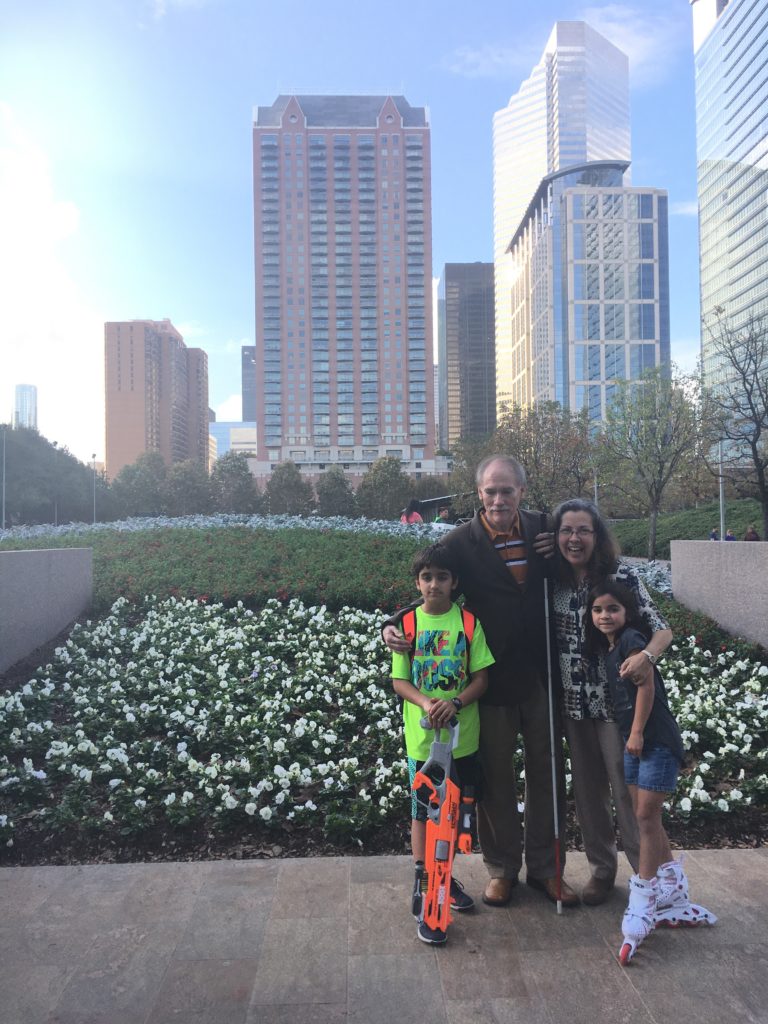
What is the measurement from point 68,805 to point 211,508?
5087 centimetres

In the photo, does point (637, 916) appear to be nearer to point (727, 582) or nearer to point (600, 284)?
point (727, 582)

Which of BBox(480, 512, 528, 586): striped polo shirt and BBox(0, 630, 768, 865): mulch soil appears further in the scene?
BBox(0, 630, 768, 865): mulch soil

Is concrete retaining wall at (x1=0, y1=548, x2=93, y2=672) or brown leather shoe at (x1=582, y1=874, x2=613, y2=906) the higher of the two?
concrete retaining wall at (x1=0, y1=548, x2=93, y2=672)

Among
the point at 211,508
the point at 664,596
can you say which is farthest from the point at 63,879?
the point at 211,508

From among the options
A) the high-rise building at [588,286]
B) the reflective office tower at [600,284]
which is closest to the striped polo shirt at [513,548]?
the high-rise building at [588,286]

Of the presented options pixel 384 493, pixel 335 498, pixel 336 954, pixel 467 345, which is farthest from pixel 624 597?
pixel 467 345

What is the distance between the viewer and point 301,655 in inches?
266

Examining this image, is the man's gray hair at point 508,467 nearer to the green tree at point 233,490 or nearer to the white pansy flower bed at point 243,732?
the white pansy flower bed at point 243,732

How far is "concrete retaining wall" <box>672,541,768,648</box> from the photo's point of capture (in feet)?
23.4

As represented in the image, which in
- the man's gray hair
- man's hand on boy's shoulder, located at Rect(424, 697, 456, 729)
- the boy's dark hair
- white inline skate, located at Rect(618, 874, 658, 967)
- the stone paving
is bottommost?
the stone paving

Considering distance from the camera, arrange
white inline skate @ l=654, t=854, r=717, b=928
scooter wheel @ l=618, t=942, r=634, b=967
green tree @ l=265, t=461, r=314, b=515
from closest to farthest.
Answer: scooter wheel @ l=618, t=942, r=634, b=967
white inline skate @ l=654, t=854, r=717, b=928
green tree @ l=265, t=461, r=314, b=515

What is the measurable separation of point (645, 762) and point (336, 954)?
139 centimetres

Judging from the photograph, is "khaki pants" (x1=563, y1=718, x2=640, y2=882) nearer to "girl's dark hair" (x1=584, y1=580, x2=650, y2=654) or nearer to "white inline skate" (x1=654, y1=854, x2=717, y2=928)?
"white inline skate" (x1=654, y1=854, x2=717, y2=928)

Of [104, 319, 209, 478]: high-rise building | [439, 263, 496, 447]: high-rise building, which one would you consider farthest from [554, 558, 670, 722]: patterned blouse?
[439, 263, 496, 447]: high-rise building
